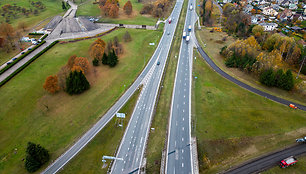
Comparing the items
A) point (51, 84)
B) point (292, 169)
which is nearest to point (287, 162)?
point (292, 169)

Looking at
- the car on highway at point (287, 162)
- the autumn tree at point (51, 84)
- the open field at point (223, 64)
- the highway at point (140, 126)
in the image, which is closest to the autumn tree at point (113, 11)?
the open field at point (223, 64)

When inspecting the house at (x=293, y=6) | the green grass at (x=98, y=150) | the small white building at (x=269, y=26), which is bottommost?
the green grass at (x=98, y=150)

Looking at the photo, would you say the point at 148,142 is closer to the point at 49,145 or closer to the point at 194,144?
the point at 194,144

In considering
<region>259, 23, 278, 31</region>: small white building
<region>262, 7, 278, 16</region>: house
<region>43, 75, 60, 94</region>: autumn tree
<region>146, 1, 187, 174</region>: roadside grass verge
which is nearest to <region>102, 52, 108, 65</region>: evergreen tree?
<region>43, 75, 60, 94</region>: autumn tree

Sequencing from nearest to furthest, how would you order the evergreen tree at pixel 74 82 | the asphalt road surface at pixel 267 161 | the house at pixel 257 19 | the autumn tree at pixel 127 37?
the asphalt road surface at pixel 267 161 → the evergreen tree at pixel 74 82 → the autumn tree at pixel 127 37 → the house at pixel 257 19

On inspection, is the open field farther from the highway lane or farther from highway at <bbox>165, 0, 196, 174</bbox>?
the highway lane

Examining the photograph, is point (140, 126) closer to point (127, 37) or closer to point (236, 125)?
→ point (236, 125)

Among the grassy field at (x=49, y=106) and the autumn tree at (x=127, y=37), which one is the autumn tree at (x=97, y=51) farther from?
the autumn tree at (x=127, y=37)
